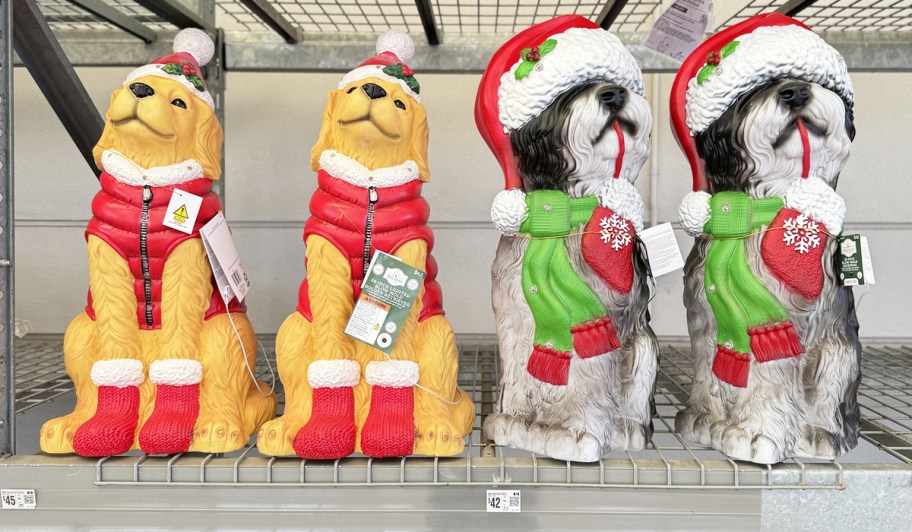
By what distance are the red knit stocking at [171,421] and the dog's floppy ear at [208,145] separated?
341 mm

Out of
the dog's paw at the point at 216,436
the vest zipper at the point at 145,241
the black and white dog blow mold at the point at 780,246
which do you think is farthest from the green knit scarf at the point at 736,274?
the vest zipper at the point at 145,241

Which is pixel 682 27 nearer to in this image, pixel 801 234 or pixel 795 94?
pixel 795 94

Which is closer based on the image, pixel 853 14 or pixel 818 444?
pixel 818 444

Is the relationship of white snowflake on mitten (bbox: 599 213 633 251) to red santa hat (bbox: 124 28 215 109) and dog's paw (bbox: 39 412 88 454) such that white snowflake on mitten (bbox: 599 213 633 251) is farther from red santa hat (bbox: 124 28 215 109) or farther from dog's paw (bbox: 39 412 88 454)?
dog's paw (bbox: 39 412 88 454)

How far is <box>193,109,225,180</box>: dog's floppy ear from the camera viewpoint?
969 mm

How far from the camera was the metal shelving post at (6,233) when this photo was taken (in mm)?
835

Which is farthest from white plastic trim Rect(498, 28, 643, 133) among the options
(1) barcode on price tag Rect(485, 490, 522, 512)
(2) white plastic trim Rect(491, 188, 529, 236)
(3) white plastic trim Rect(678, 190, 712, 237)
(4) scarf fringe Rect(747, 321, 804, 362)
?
(1) barcode on price tag Rect(485, 490, 522, 512)

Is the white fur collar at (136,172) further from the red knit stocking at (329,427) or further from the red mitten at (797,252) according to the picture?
the red mitten at (797,252)

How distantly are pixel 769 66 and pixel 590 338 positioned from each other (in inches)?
18.2

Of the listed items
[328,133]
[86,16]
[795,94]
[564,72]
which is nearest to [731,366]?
[795,94]

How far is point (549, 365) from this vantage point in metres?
0.90

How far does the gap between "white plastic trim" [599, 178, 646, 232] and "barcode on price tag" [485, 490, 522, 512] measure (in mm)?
431

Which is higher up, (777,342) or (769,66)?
(769,66)

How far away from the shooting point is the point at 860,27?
1.31m
